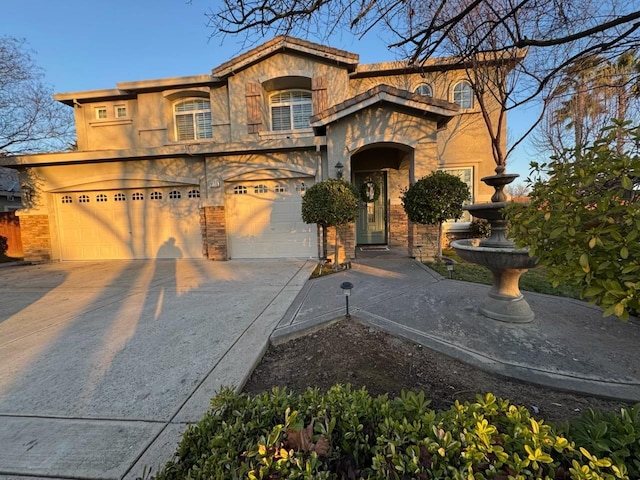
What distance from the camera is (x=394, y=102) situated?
772 cm

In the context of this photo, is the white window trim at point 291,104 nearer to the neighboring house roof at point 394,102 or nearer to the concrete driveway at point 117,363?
the neighboring house roof at point 394,102

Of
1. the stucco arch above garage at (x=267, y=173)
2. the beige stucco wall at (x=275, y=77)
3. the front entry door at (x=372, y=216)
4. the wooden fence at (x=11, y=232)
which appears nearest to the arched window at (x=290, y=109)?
the beige stucco wall at (x=275, y=77)

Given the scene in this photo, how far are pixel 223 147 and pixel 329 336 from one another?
7.29 meters

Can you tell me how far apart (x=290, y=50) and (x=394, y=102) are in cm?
480

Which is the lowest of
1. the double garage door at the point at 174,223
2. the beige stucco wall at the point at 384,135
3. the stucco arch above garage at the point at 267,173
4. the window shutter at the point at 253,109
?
the double garage door at the point at 174,223

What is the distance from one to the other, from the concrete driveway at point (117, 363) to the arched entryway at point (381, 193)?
5.43m

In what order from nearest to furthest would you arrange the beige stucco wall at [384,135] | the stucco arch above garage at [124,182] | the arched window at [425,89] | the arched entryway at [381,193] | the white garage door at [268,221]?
the beige stucco wall at [384,135]
the white garage door at [268,221]
the stucco arch above garage at [124,182]
the arched entryway at [381,193]
the arched window at [425,89]

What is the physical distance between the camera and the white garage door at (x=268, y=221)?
9.24 meters

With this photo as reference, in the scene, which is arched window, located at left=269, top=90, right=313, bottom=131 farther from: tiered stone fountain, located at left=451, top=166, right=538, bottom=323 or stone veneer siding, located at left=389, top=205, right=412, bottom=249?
tiered stone fountain, located at left=451, top=166, right=538, bottom=323

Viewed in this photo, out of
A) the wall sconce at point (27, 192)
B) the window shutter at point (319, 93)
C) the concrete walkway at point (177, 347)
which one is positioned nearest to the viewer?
the concrete walkway at point (177, 347)

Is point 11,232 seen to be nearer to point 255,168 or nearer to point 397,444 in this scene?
point 255,168

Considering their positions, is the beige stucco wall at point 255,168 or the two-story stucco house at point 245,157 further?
the beige stucco wall at point 255,168

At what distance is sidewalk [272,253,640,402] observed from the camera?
8.93 ft

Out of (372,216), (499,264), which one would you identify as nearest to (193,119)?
(372,216)
